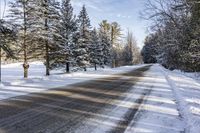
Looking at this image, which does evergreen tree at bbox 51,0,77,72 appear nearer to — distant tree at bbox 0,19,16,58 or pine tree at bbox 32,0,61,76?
pine tree at bbox 32,0,61,76

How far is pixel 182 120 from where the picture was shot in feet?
26.5

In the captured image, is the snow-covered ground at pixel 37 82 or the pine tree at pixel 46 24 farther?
the pine tree at pixel 46 24

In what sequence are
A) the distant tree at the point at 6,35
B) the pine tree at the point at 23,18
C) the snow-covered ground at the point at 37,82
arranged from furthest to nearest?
the pine tree at the point at 23,18
the distant tree at the point at 6,35
the snow-covered ground at the point at 37,82

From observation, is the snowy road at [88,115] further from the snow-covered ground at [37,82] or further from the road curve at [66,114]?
the snow-covered ground at [37,82]

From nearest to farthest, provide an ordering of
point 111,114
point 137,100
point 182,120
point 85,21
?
point 182,120, point 111,114, point 137,100, point 85,21

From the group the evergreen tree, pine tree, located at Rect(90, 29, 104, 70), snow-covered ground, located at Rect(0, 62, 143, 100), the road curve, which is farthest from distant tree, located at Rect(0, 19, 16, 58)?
pine tree, located at Rect(90, 29, 104, 70)

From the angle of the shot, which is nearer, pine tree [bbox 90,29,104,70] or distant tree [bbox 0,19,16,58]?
distant tree [bbox 0,19,16,58]

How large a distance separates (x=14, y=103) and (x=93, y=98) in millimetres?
3088

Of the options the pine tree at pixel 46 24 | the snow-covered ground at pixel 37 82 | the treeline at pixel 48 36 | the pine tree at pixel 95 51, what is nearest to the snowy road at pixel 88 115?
the snow-covered ground at pixel 37 82

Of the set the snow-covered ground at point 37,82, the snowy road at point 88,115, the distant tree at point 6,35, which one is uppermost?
the distant tree at point 6,35

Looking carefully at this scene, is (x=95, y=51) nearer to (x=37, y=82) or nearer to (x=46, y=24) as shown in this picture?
(x=46, y=24)

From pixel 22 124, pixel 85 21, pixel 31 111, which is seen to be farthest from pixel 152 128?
pixel 85 21

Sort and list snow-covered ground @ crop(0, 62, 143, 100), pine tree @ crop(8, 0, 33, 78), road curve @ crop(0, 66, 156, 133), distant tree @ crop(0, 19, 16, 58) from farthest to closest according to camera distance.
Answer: pine tree @ crop(8, 0, 33, 78)
distant tree @ crop(0, 19, 16, 58)
snow-covered ground @ crop(0, 62, 143, 100)
road curve @ crop(0, 66, 156, 133)

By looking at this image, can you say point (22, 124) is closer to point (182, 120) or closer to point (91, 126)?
point (91, 126)
